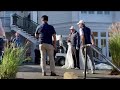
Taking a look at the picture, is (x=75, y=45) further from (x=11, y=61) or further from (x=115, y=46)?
(x=11, y=61)

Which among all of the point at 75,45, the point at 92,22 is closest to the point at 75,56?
the point at 75,45

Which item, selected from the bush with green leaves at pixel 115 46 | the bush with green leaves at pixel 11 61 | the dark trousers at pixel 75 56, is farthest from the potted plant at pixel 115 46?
the bush with green leaves at pixel 11 61

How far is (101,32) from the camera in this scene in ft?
82.7

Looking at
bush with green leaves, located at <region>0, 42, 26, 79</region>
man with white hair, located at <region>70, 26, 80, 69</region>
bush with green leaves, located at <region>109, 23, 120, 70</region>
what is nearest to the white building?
man with white hair, located at <region>70, 26, 80, 69</region>

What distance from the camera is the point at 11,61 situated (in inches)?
246

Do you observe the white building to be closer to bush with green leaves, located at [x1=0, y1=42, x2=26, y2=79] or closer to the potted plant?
the potted plant

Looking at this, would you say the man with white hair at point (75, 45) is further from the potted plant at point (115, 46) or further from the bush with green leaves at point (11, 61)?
the bush with green leaves at point (11, 61)

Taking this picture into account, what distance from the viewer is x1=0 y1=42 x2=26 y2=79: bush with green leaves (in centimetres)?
619
